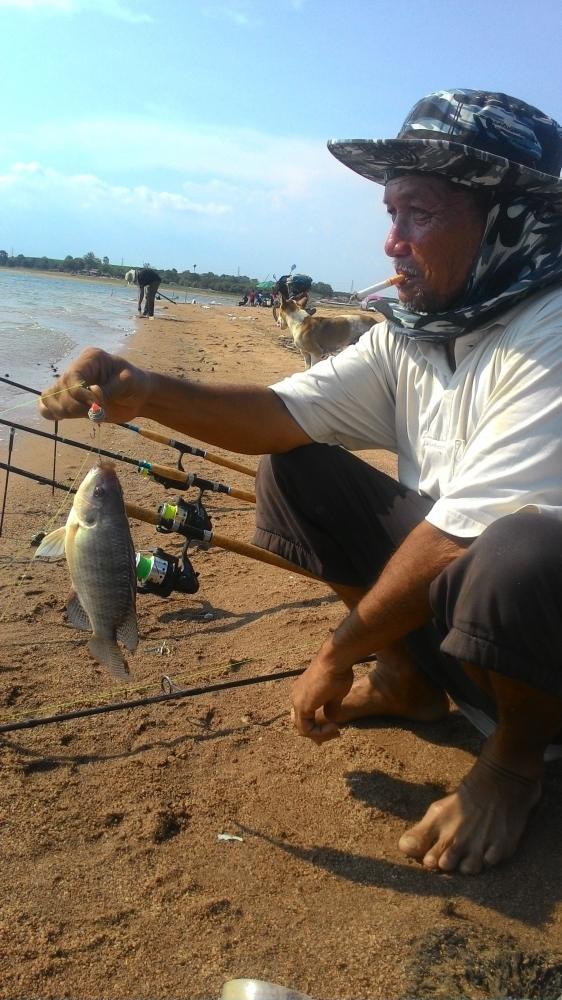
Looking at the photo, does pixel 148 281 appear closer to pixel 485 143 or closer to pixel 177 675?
pixel 177 675

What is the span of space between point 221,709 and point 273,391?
51.4 inches

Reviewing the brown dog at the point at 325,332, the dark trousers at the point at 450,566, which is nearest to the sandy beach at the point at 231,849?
the dark trousers at the point at 450,566

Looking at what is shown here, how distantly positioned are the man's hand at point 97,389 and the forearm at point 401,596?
1.14 meters

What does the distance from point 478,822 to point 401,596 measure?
0.69 meters

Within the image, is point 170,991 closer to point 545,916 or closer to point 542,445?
point 545,916

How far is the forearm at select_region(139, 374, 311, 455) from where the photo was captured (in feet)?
10.4

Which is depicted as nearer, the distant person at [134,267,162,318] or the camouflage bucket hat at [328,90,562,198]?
the camouflage bucket hat at [328,90,562,198]

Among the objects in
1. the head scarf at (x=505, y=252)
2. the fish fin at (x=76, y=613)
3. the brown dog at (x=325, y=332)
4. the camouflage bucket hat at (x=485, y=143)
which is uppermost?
the camouflage bucket hat at (x=485, y=143)

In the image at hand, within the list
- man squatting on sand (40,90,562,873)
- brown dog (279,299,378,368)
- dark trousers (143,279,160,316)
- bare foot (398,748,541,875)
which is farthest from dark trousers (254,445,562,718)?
dark trousers (143,279,160,316)

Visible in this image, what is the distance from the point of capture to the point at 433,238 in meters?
2.69

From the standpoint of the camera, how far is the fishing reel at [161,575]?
12.1 ft

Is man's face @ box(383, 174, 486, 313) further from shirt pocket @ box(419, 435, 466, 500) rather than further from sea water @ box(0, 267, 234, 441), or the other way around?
sea water @ box(0, 267, 234, 441)

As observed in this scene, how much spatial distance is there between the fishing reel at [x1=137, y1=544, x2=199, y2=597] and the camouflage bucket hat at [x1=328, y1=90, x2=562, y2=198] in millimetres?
1967

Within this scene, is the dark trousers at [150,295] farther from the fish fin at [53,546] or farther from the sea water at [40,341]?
the fish fin at [53,546]
